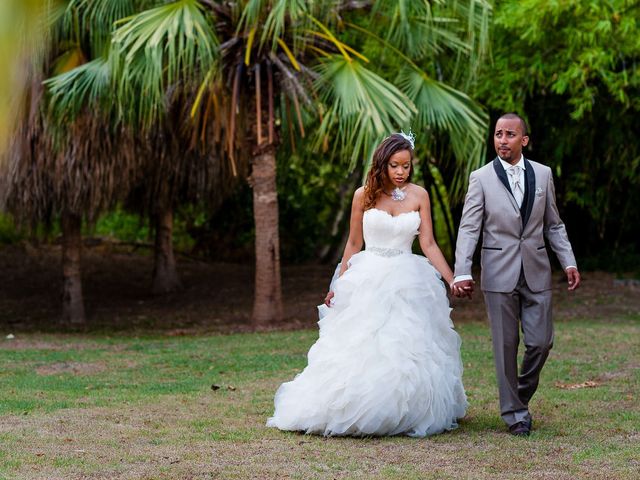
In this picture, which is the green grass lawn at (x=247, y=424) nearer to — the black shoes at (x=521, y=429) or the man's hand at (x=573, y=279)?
the black shoes at (x=521, y=429)

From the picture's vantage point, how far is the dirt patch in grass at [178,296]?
15.9 m

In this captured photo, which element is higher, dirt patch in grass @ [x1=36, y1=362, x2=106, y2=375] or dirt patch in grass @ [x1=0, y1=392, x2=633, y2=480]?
dirt patch in grass @ [x1=0, y1=392, x2=633, y2=480]

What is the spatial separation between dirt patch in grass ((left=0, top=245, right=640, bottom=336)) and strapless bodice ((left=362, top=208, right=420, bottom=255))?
7.43 metres

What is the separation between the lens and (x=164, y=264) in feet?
63.8

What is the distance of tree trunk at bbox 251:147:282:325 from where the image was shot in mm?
14203

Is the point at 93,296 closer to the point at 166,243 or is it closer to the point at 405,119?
the point at 166,243

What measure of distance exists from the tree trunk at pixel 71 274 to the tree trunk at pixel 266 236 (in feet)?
10.4

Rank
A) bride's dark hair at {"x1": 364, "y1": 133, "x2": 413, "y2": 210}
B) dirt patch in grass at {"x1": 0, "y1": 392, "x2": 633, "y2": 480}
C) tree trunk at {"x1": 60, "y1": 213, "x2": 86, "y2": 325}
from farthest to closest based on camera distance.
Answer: tree trunk at {"x1": 60, "y1": 213, "x2": 86, "y2": 325} < bride's dark hair at {"x1": 364, "y1": 133, "x2": 413, "y2": 210} < dirt patch in grass at {"x1": 0, "y1": 392, "x2": 633, "y2": 480}

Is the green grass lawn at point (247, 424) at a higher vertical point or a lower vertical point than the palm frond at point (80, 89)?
lower

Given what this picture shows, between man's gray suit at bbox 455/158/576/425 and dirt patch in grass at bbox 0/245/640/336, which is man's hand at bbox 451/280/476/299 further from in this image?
dirt patch in grass at bbox 0/245/640/336

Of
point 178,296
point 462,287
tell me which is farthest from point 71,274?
point 462,287

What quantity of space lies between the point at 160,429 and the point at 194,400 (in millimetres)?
1396

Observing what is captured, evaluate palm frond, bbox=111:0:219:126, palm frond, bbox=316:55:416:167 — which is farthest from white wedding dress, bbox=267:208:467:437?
palm frond, bbox=111:0:219:126

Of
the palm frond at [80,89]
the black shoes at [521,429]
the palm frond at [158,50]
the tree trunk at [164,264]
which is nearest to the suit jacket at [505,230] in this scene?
the black shoes at [521,429]
